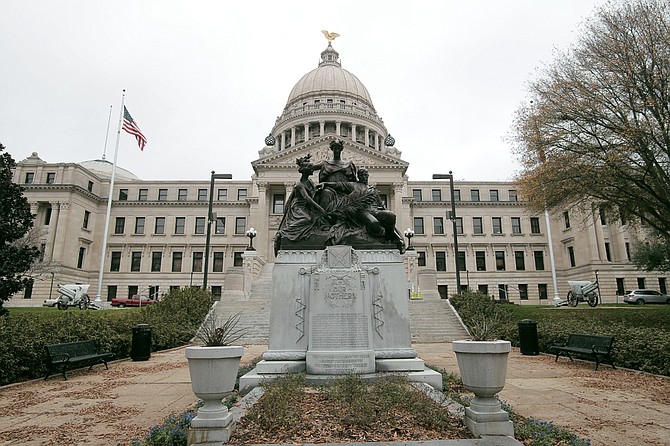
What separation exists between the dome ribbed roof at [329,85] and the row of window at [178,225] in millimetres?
31709

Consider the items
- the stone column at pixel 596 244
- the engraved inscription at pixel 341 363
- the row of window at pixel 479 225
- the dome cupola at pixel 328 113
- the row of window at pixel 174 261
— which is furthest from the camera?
the dome cupola at pixel 328 113

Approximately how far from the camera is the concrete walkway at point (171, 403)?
5680mm

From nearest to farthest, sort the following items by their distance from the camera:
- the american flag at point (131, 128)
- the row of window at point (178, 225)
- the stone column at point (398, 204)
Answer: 1. the american flag at point (131, 128)
2. the stone column at point (398, 204)
3. the row of window at point (178, 225)

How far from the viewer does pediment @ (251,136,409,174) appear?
184 ft

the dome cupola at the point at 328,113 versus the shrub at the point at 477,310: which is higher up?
the dome cupola at the point at 328,113

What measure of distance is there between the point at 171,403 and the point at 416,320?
1736 cm

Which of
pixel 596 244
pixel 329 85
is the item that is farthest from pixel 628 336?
pixel 329 85

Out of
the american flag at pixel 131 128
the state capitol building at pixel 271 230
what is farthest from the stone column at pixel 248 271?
the state capitol building at pixel 271 230

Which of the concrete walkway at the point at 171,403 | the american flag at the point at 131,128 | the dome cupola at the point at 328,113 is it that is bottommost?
the concrete walkway at the point at 171,403

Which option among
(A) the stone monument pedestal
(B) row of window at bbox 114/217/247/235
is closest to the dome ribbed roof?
(B) row of window at bbox 114/217/247/235

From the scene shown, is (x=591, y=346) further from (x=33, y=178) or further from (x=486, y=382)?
→ (x=33, y=178)

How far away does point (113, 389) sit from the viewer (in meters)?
9.15

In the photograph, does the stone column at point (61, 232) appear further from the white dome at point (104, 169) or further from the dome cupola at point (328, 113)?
the dome cupola at point (328, 113)

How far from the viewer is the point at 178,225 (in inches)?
2571
